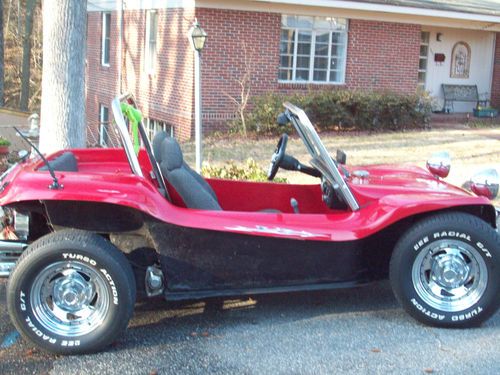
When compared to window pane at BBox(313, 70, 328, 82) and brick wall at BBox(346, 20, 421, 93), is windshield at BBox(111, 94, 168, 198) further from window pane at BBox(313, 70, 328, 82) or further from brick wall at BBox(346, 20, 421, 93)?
brick wall at BBox(346, 20, 421, 93)

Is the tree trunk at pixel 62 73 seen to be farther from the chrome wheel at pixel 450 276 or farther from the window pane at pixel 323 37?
the window pane at pixel 323 37

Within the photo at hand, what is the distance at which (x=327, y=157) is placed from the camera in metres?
4.60

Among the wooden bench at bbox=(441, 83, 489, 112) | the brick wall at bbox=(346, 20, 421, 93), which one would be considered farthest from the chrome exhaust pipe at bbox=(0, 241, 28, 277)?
the wooden bench at bbox=(441, 83, 489, 112)

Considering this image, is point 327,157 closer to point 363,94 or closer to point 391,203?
point 391,203

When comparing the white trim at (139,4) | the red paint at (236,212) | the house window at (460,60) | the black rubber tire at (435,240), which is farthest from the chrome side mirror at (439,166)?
the house window at (460,60)

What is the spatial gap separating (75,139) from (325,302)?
3.92m

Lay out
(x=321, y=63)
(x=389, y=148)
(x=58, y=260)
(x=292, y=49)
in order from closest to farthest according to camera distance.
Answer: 1. (x=58, y=260)
2. (x=389, y=148)
3. (x=292, y=49)
4. (x=321, y=63)

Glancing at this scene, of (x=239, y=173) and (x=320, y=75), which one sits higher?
(x=320, y=75)

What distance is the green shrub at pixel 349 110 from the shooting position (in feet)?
48.2

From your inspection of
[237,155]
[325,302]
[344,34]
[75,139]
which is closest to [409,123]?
[344,34]

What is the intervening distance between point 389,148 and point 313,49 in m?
4.14

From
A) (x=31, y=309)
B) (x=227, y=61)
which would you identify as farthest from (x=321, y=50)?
(x=31, y=309)

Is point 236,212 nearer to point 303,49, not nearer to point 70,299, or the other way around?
point 70,299

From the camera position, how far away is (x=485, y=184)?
484cm
